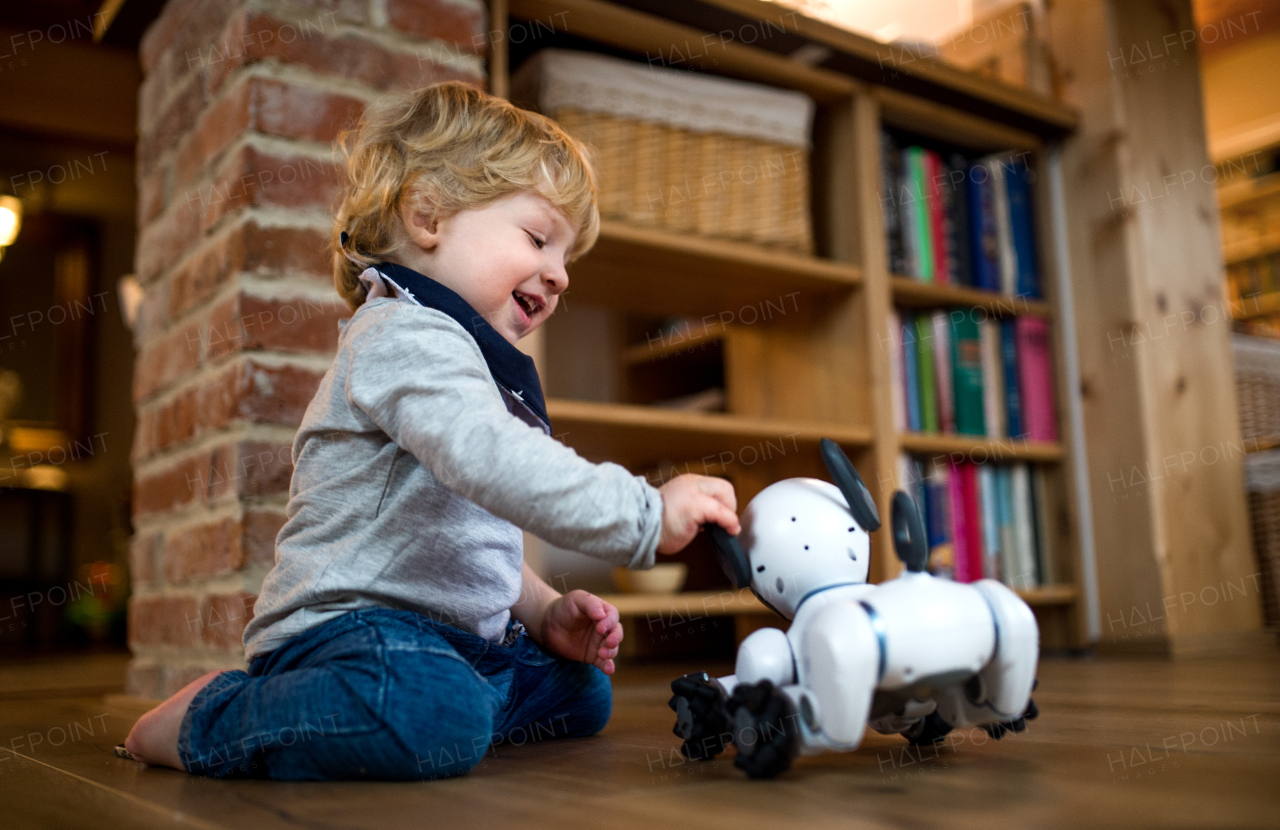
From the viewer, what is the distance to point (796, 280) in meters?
1.74

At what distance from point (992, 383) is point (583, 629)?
127 centimetres

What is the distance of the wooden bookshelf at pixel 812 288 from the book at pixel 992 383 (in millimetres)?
34

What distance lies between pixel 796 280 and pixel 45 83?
215 centimetres

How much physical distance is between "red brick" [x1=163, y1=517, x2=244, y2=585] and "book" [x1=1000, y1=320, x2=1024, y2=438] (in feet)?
4.65

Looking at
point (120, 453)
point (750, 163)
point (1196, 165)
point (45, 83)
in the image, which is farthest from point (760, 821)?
point (120, 453)

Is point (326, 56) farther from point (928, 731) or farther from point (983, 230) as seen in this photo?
point (983, 230)

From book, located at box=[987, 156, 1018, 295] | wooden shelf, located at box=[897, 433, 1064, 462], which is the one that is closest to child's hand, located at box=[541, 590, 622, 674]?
wooden shelf, located at box=[897, 433, 1064, 462]

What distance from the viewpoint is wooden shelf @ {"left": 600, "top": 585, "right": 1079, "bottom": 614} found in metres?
1.49

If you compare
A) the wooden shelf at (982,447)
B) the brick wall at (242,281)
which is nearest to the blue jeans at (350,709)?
the brick wall at (242,281)

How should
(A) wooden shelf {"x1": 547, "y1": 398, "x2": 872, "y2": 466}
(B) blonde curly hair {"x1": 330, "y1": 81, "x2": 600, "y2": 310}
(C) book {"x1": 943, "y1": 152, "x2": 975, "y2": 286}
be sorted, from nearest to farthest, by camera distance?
(B) blonde curly hair {"x1": 330, "y1": 81, "x2": 600, "y2": 310}, (A) wooden shelf {"x1": 547, "y1": 398, "x2": 872, "y2": 466}, (C) book {"x1": 943, "y1": 152, "x2": 975, "y2": 286}

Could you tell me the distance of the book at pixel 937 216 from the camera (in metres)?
1.91

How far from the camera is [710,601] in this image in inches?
62.1

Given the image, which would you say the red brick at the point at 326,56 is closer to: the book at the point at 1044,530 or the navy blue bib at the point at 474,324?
the navy blue bib at the point at 474,324

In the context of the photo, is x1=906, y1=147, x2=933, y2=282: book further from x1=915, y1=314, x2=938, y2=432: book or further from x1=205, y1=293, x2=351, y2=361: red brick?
x1=205, y1=293, x2=351, y2=361: red brick
